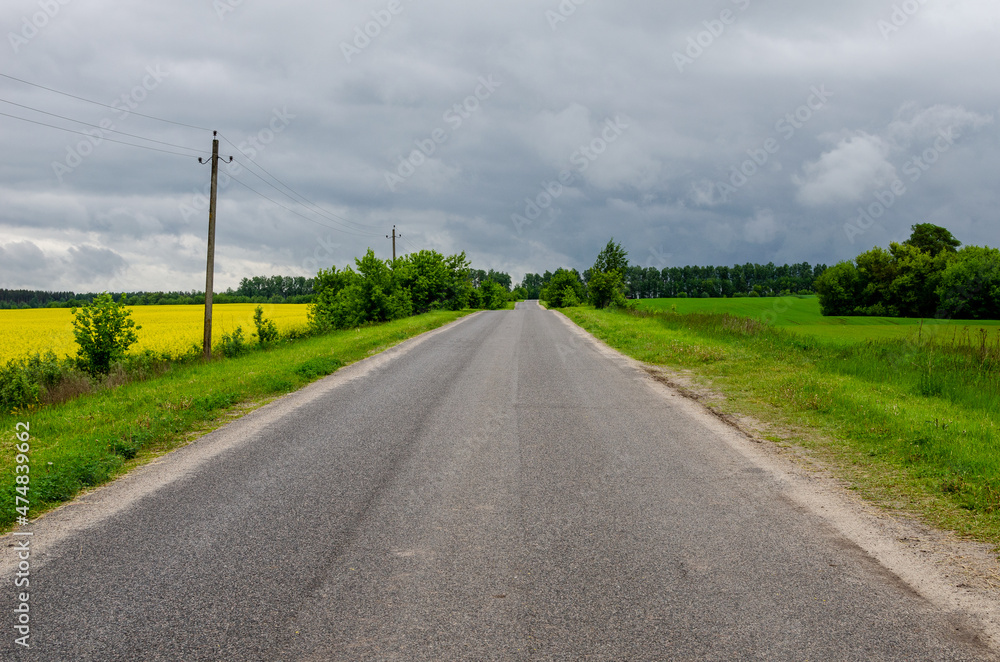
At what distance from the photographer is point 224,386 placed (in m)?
11.2

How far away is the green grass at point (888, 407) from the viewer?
5.48 meters

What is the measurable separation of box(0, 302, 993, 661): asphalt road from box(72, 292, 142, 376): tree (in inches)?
403

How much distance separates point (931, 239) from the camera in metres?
75.9

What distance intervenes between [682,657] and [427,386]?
360 inches

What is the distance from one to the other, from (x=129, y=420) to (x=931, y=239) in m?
94.2

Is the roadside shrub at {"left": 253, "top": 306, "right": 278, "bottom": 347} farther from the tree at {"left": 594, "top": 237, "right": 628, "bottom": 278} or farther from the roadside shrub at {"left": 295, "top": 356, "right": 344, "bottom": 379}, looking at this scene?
the tree at {"left": 594, "top": 237, "right": 628, "bottom": 278}

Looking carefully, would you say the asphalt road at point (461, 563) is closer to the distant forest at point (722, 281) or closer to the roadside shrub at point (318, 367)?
the roadside shrub at point (318, 367)

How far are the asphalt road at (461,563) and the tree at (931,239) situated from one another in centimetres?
8719

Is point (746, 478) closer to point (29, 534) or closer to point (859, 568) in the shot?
point (859, 568)

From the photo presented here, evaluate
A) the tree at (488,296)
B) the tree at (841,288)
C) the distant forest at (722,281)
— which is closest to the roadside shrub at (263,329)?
the tree at (488,296)

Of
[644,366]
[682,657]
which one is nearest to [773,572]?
[682,657]

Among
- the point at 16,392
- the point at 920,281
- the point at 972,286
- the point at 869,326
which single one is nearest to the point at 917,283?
the point at 920,281

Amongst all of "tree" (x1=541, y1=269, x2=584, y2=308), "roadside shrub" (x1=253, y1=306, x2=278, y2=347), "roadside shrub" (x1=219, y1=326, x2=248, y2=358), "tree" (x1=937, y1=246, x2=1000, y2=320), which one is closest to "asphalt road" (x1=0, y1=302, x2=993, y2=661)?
"roadside shrub" (x1=219, y1=326, x2=248, y2=358)

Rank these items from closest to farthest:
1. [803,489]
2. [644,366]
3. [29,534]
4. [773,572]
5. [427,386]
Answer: [773,572]
[29,534]
[803,489]
[427,386]
[644,366]
